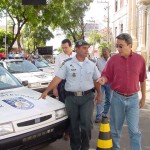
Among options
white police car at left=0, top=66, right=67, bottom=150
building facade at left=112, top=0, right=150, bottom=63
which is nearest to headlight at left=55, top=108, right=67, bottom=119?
white police car at left=0, top=66, right=67, bottom=150

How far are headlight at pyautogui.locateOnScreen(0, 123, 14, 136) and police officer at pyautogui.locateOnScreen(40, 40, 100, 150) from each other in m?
1.04

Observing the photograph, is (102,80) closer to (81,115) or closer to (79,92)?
(79,92)

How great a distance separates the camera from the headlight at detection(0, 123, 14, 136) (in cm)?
396

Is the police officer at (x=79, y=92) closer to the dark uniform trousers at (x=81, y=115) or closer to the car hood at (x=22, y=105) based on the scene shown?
the dark uniform trousers at (x=81, y=115)

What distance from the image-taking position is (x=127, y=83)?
14.3ft

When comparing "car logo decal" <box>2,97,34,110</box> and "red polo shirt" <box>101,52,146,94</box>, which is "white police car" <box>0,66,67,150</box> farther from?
"red polo shirt" <box>101,52,146,94</box>

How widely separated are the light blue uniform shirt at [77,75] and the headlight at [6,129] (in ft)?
3.66

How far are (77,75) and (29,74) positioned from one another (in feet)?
18.5

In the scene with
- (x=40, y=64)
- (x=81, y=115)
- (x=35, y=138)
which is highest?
(x=40, y=64)

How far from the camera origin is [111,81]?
4637mm

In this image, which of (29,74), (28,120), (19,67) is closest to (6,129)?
(28,120)

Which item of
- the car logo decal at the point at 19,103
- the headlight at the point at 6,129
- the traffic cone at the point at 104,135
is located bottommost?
the traffic cone at the point at 104,135

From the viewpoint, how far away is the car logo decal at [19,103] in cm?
443

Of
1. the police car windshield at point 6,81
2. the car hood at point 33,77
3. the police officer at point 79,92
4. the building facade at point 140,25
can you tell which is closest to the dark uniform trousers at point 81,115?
the police officer at point 79,92
